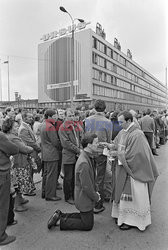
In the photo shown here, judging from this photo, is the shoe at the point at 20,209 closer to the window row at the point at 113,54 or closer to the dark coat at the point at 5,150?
the dark coat at the point at 5,150

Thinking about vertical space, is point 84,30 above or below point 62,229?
above

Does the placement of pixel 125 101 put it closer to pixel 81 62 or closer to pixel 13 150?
pixel 81 62

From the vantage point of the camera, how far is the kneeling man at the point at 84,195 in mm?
3283

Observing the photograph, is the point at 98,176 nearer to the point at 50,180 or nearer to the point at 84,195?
the point at 84,195

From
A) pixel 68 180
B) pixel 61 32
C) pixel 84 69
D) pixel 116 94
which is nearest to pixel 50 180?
pixel 68 180

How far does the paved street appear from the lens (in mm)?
2994

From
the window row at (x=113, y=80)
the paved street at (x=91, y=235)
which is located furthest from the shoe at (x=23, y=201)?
the window row at (x=113, y=80)

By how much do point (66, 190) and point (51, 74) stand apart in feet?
143

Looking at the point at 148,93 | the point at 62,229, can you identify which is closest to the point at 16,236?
the point at 62,229

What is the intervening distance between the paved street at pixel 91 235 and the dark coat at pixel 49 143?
110 centimetres

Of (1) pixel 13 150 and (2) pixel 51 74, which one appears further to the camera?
(2) pixel 51 74

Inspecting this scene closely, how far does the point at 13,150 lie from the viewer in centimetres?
304

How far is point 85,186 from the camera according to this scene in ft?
10.7

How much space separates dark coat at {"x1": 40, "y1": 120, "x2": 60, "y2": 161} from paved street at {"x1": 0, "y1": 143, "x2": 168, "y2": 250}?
110 centimetres
